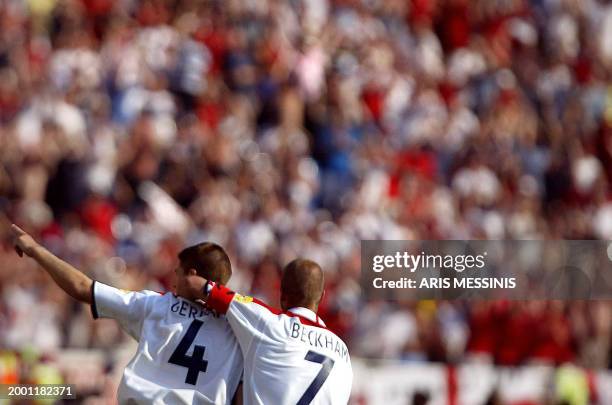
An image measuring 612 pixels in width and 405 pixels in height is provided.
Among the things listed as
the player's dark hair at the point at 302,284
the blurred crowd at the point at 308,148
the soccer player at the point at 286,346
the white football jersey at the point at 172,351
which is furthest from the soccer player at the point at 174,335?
the blurred crowd at the point at 308,148

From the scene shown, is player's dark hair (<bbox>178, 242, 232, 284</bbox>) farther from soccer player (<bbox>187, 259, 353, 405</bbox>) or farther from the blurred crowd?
the blurred crowd

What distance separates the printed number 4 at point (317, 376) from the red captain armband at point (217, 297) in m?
0.53

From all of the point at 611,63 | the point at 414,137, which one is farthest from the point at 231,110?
the point at 611,63

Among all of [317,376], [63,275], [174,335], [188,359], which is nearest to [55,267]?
[63,275]

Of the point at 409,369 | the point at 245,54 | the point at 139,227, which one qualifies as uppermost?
the point at 245,54

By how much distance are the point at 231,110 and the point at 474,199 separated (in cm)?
307

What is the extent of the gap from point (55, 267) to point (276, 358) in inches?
49.0

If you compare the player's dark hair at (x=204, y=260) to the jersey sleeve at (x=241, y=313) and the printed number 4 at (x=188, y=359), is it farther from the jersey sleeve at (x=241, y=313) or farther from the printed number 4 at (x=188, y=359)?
the printed number 4 at (x=188, y=359)

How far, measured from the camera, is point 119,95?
50.7 feet

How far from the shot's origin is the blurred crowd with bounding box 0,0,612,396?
13953 mm

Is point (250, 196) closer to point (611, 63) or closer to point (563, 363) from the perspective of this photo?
point (563, 363)

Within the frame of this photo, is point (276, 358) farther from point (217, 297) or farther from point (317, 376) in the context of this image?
point (217, 297)

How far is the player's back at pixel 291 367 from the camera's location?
7.26 meters

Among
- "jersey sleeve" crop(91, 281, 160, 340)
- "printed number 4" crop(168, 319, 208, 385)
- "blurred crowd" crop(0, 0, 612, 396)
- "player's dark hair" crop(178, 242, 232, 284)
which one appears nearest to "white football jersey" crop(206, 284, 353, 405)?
"player's dark hair" crop(178, 242, 232, 284)
